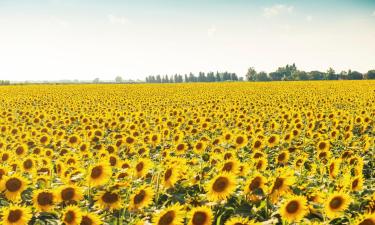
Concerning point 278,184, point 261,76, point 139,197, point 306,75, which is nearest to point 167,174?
point 139,197

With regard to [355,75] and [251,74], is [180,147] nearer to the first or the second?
[355,75]

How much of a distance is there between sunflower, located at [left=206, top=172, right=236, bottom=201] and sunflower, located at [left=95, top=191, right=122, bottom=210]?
89 centimetres

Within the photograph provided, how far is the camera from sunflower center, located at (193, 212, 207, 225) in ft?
11.1

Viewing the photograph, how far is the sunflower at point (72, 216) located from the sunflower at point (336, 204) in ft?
7.03

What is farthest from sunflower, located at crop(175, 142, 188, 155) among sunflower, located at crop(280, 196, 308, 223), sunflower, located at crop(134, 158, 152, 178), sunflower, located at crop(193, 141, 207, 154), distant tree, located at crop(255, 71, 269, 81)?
distant tree, located at crop(255, 71, 269, 81)

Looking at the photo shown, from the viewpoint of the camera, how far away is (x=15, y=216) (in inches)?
150

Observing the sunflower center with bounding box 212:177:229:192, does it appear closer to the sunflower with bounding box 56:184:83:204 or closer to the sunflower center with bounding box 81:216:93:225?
the sunflower center with bounding box 81:216:93:225

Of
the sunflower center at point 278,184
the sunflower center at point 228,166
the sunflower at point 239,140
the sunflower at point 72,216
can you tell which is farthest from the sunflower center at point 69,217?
the sunflower at point 239,140

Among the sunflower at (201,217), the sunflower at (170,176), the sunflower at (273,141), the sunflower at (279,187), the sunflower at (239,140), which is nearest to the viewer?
the sunflower at (201,217)

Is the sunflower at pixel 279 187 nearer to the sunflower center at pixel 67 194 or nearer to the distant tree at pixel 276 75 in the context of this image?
the sunflower center at pixel 67 194

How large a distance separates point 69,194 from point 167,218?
1327 millimetres

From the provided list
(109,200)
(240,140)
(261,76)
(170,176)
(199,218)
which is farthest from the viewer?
(261,76)

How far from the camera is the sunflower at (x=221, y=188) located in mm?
3959

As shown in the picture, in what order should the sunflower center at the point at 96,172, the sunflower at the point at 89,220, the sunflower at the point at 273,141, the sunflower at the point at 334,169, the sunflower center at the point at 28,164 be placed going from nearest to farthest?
the sunflower at the point at 89,220 < the sunflower center at the point at 96,172 < the sunflower at the point at 334,169 < the sunflower center at the point at 28,164 < the sunflower at the point at 273,141
